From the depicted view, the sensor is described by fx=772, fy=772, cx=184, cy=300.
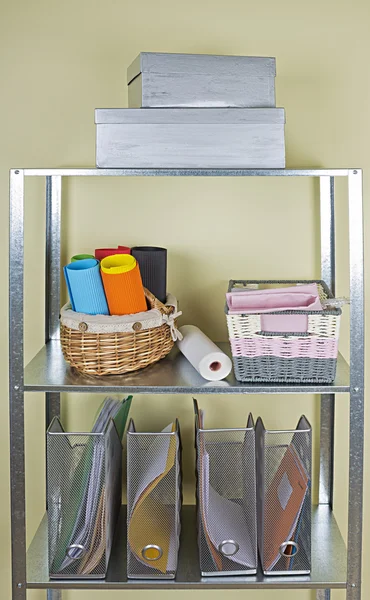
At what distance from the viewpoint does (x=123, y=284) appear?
1.54m

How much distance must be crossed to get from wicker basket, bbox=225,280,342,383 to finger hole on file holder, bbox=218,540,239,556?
345 millimetres

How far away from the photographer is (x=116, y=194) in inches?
74.5

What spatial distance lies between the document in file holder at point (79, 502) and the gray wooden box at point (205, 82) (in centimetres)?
70

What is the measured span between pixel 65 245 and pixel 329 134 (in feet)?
2.29

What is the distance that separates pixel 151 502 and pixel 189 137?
2.46 feet

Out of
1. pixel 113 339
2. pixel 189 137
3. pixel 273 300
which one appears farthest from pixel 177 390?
pixel 189 137

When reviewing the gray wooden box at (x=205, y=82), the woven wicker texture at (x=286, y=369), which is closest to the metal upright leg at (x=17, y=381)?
the gray wooden box at (x=205, y=82)

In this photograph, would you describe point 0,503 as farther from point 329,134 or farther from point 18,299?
point 329,134

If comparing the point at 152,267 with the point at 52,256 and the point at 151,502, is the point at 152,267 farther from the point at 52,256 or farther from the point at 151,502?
the point at 151,502

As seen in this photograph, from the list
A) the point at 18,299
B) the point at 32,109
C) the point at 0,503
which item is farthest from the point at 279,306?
the point at 0,503

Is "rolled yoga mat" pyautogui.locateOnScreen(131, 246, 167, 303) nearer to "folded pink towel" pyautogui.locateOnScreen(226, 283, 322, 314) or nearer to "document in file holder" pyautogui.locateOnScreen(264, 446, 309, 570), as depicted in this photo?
"folded pink towel" pyautogui.locateOnScreen(226, 283, 322, 314)

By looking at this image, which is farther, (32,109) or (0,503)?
(0,503)

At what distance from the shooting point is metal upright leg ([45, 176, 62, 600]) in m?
1.88

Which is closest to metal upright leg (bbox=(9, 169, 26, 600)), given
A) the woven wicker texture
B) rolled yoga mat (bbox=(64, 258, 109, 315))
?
rolled yoga mat (bbox=(64, 258, 109, 315))
